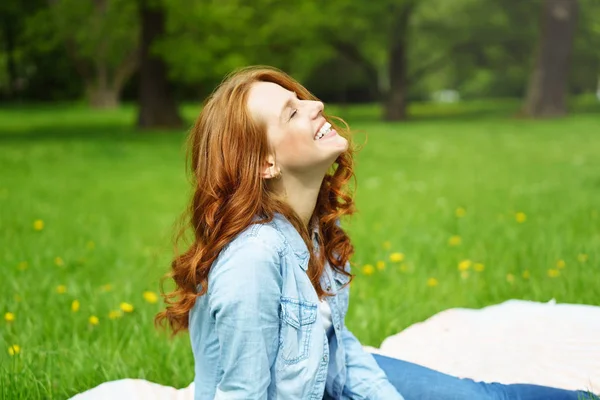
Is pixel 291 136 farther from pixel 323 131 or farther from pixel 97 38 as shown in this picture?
pixel 97 38

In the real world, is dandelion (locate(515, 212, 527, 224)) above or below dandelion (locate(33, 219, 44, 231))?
above

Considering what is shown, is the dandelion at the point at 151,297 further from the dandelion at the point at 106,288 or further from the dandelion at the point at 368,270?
the dandelion at the point at 368,270

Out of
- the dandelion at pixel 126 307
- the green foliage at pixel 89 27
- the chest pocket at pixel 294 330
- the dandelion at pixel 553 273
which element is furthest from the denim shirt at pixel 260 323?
the green foliage at pixel 89 27

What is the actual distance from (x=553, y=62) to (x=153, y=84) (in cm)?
1066

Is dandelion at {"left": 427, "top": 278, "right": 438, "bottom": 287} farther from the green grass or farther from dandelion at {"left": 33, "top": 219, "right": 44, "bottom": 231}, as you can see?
dandelion at {"left": 33, "top": 219, "right": 44, "bottom": 231}

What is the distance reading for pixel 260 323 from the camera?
184 cm

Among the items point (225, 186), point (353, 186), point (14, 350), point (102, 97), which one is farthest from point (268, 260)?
point (102, 97)

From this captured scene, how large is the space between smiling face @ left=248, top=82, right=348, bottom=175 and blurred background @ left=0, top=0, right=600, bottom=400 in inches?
20.9

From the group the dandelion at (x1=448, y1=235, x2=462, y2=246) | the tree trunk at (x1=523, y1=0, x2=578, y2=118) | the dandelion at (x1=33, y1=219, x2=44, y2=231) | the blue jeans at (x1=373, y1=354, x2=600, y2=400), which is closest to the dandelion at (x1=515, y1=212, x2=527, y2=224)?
the dandelion at (x1=448, y1=235, x2=462, y2=246)

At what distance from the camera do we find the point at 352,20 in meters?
20.0

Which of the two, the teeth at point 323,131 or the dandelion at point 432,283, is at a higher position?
→ the teeth at point 323,131

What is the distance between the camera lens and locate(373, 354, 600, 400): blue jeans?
2414mm

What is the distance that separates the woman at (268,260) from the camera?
185 centimetres

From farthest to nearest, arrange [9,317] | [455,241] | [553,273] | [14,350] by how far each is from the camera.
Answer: [455,241], [553,273], [9,317], [14,350]
